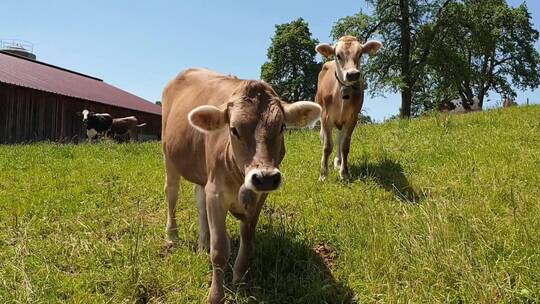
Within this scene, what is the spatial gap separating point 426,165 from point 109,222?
5.10 m

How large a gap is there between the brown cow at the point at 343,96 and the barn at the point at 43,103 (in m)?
15.3

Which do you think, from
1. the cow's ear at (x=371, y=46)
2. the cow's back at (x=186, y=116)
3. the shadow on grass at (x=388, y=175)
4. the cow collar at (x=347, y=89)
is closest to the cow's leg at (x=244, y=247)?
the cow's back at (x=186, y=116)

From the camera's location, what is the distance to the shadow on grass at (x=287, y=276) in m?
4.30

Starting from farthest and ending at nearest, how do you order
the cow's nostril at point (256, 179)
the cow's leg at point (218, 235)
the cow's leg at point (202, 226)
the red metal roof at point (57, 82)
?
the red metal roof at point (57, 82)
the cow's leg at point (202, 226)
the cow's leg at point (218, 235)
the cow's nostril at point (256, 179)

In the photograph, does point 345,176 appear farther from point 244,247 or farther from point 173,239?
point 244,247

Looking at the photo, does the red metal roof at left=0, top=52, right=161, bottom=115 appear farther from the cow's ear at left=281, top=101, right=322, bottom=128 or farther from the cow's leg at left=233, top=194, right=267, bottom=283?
the cow's ear at left=281, top=101, right=322, bottom=128

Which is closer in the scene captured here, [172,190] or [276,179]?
[276,179]

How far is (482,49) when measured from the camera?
3925cm

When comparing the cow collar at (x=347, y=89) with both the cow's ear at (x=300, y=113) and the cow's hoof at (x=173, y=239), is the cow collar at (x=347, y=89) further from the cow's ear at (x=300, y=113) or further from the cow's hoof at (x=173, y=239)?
the cow's ear at (x=300, y=113)

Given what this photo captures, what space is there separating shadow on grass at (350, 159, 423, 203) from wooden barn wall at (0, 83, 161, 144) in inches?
748

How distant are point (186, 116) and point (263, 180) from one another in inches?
90.9

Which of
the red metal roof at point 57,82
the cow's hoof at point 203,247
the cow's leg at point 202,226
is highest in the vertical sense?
the red metal roof at point 57,82

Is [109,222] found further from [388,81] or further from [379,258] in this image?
[388,81]

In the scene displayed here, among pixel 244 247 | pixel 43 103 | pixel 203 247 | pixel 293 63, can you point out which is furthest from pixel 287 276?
pixel 293 63
